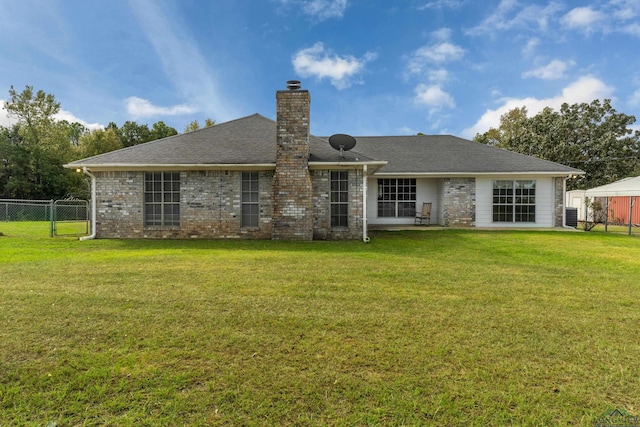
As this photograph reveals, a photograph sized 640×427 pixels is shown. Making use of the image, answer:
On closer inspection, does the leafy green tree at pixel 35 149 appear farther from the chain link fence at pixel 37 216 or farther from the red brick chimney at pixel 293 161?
the red brick chimney at pixel 293 161

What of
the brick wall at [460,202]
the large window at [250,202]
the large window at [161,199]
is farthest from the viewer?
the brick wall at [460,202]

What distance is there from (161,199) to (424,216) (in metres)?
10.9

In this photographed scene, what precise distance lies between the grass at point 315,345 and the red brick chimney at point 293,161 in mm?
4248

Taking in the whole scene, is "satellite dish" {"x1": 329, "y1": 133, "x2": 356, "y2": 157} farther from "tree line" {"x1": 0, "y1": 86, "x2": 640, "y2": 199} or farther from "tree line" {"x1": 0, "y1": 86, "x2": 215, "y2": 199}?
"tree line" {"x1": 0, "y1": 86, "x2": 215, "y2": 199}

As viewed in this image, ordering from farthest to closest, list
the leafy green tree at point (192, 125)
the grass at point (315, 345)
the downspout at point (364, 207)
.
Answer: the leafy green tree at point (192, 125) → the downspout at point (364, 207) → the grass at point (315, 345)

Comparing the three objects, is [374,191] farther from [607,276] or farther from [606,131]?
[606,131]

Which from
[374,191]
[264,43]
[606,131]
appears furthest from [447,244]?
[606,131]

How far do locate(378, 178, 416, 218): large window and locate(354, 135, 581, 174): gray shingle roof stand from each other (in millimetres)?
775

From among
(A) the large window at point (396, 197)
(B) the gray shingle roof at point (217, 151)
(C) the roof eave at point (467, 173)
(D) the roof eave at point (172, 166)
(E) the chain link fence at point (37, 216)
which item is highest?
(B) the gray shingle roof at point (217, 151)

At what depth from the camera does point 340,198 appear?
428 inches

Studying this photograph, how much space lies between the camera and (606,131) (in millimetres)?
29484

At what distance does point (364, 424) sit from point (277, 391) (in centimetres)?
68

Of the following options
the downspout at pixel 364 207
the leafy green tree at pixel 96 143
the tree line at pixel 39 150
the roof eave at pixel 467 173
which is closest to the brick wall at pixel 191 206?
the downspout at pixel 364 207

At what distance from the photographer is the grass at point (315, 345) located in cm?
219
